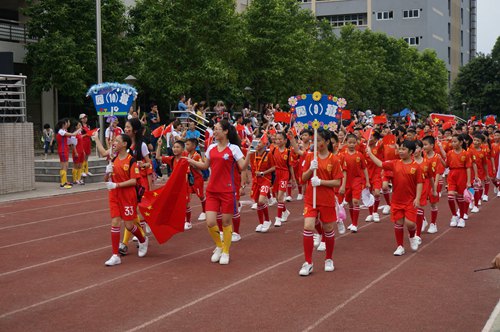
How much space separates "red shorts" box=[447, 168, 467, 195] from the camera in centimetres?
1365

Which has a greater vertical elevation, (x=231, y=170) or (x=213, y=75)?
(x=213, y=75)

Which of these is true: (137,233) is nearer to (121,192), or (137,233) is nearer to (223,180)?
(121,192)

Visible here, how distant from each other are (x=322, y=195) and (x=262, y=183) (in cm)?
395

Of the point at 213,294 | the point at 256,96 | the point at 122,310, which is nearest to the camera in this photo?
the point at 122,310

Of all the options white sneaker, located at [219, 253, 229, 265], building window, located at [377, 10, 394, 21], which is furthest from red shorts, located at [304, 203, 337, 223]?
building window, located at [377, 10, 394, 21]

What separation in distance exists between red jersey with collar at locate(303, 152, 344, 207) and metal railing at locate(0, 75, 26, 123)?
1304 centimetres

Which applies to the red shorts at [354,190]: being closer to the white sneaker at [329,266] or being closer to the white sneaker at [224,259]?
the white sneaker at [329,266]

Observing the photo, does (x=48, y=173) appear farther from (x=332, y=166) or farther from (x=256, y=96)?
(x=256, y=96)

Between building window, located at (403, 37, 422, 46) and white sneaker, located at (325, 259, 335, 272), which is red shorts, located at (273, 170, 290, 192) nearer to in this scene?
white sneaker, located at (325, 259, 335, 272)

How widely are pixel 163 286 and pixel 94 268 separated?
5.49ft

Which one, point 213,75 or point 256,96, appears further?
point 256,96

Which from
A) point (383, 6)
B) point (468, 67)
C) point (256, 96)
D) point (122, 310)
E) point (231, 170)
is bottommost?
point (122, 310)

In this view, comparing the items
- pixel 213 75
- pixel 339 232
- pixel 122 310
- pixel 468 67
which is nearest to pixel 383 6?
pixel 468 67

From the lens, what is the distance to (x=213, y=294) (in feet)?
27.0
